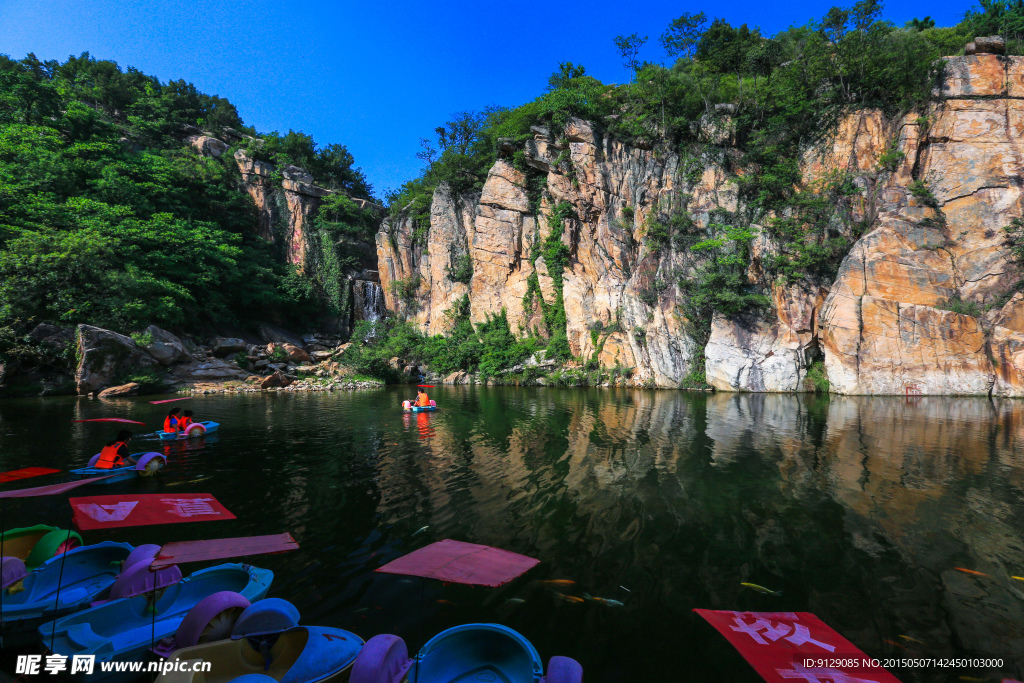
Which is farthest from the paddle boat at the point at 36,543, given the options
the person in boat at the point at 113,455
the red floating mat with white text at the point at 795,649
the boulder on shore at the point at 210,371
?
the boulder on shore at the point at 210,371

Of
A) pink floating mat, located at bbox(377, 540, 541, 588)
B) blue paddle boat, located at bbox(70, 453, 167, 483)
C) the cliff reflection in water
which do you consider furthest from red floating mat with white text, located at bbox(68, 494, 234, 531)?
blue paddle boat, located at bbox(70, 453, 167, 483)

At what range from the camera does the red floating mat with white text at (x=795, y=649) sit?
2674 millimetres

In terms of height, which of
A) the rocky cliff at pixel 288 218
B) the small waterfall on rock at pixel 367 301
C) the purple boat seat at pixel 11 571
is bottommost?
the purple boat seat at pixel 11 571

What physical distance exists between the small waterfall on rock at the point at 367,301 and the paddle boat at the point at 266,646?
135ft

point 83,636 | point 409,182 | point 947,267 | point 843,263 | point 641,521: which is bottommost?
point 641,521

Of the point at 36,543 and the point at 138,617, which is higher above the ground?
the point at 36,543

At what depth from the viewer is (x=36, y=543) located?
14.5 feet

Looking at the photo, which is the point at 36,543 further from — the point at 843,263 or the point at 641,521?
the point at 843,263

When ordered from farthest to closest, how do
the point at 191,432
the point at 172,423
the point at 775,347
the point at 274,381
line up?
the point at 274,381
the point at 775,347
the point at 191,432
the point at 172,423

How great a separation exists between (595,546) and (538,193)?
105 feet

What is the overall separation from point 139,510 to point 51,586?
3.24ft

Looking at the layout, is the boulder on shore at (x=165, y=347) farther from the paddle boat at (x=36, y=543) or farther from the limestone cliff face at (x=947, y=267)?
the limestone cliff face at (x=947, y=267)

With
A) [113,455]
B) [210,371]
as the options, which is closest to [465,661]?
[113,455]

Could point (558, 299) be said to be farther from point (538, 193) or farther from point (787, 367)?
point (787, 367)
